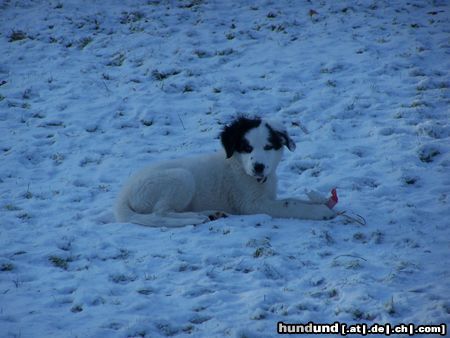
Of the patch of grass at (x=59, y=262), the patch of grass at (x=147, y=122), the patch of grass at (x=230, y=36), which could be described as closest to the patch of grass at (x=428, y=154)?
the patch of grass at (x=147, y=122)

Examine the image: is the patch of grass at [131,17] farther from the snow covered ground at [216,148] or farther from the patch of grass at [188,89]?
the patch of grass at [188,89]

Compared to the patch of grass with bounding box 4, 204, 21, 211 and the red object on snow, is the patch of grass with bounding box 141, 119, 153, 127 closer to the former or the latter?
the patch of grass with bounding box 4, 204, 21, 211

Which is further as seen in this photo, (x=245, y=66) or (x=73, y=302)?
(x=245, y=66)

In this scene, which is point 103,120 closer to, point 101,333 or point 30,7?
point 101,333

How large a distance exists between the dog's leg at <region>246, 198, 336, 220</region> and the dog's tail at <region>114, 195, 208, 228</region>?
0.63 m

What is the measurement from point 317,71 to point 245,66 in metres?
1.38

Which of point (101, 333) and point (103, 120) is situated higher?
point (101, 333)

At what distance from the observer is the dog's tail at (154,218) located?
6.00 metres

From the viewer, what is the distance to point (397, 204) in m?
6.07

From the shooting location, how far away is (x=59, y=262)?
17.3 feet

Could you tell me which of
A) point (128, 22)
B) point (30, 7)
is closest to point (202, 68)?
point (128, 22)

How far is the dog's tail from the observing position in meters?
6.00

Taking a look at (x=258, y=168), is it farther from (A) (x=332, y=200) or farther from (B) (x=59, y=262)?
(B) (x=59, y=262)

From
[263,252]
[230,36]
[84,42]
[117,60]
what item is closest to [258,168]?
[263,252]
